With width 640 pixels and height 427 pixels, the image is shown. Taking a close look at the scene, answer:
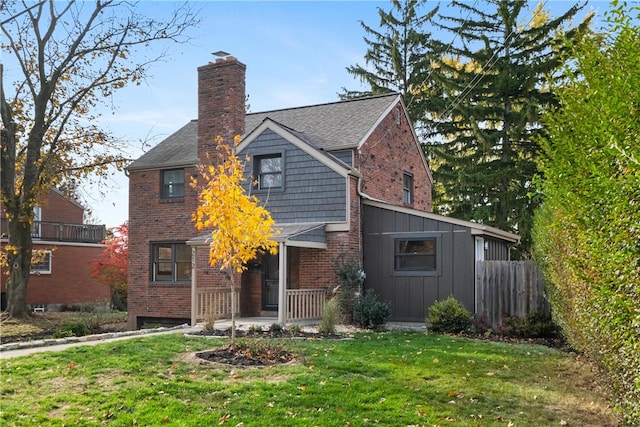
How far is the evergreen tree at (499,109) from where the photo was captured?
2523 cm

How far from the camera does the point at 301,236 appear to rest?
1611 cm

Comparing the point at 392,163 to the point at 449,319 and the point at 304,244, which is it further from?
the point at 449,319

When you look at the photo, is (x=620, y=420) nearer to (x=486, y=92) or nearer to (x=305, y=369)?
(x=305, y=369)

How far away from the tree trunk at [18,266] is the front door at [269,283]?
27.8 feet

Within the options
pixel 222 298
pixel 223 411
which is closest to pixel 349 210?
pixel 222 298

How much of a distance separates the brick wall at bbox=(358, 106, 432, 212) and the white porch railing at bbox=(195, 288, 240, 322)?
522 cm

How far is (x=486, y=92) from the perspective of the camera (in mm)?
26484

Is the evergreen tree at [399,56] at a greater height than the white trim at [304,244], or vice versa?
the evergreen tree at [399,56]

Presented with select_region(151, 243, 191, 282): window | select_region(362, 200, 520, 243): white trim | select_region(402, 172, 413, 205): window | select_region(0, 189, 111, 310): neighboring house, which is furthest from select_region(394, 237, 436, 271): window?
select_region(0, 189, 111, 310): neighboring house

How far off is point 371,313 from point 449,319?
203 cm

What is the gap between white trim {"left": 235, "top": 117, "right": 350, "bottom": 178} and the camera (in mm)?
17219

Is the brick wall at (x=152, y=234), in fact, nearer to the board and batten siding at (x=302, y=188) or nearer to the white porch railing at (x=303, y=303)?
the board and batten siding at (x=302, y=188)

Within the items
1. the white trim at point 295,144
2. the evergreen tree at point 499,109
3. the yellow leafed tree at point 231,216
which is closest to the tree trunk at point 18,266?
the white trim at point 295,144

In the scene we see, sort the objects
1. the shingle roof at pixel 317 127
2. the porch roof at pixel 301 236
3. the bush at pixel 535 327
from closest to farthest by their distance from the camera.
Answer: the bush at pixel 535 327
the porch roof at pixel 301 236
the shingle roof at pixel 317 127
